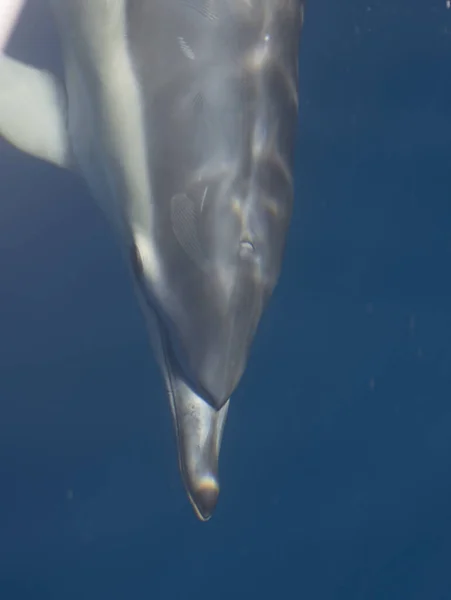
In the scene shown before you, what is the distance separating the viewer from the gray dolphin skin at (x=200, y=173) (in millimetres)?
2281

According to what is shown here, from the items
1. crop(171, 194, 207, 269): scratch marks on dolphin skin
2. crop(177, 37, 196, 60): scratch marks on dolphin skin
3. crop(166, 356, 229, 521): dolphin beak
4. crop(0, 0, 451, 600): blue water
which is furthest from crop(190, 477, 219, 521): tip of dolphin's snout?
crop(0, 0, 451, 600): blue water

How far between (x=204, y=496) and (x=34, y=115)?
1.47 metres

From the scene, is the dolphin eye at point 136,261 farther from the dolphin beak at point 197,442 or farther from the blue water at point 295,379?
the blue water at point 295,379

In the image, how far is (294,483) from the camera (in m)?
5.45

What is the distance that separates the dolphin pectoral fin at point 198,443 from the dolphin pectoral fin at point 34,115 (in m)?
1.03

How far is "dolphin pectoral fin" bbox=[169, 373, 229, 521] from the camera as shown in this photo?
238 centimetres

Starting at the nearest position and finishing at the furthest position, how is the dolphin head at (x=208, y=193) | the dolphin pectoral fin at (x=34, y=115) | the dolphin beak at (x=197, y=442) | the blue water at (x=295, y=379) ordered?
the dolphin head at (x=208, y=193) < the dolphin beak at (x=197, y=442) < the dolphin pectoral fin at (x=34, y=115) < the blue water at (x=295, y=379)

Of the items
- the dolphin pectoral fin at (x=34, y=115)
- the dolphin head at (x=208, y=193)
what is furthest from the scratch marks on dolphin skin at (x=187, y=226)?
the dolphin pectoral fin at (x=34, y=115)

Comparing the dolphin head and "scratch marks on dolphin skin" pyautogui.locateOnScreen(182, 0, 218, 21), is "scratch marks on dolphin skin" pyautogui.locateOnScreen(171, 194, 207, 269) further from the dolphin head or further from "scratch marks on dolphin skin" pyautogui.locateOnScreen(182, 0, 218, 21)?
"scratch marks on dolphin skin" pyautogui.locateOnScreen(182, 0, 218, 21)

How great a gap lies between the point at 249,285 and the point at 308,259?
9.46ft

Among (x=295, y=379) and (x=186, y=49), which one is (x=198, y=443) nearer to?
(x=186, y=49)

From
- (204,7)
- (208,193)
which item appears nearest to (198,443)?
(208,193)

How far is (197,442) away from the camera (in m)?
2.42

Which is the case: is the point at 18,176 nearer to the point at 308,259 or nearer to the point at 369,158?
the point at 308,259
